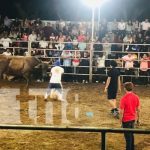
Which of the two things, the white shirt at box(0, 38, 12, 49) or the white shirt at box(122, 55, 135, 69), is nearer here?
the white shirt at box(122, 55, 135, 69)

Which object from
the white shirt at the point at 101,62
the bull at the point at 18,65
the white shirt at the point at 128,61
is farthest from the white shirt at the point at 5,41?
the white shirt at the point at 128,61

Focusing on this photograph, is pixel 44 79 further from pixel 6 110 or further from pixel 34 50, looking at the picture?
pixel 6 110

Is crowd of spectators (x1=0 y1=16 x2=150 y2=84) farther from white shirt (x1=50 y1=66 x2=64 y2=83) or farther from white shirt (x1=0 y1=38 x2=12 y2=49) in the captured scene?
white shirt (x1=50 y1=66 x2=64 y2=83)

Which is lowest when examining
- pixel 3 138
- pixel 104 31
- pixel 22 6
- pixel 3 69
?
pixel 3 138

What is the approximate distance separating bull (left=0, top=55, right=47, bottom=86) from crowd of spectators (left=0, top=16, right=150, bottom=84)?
137cm

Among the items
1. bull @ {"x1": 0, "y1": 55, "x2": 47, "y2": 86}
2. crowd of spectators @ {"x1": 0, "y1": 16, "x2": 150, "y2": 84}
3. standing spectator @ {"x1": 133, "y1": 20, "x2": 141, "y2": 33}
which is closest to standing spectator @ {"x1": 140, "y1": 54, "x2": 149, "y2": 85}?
crowd of spectators @ {"x1": 0, "y1": 16, "x2": 150, "y2": 84}

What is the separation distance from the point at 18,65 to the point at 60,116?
6112 mm

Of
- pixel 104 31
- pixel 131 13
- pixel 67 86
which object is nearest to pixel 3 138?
pixel 67 86

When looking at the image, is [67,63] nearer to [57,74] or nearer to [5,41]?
[5,41]

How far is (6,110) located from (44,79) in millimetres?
6224

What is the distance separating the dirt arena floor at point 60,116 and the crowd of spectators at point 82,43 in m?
1.17

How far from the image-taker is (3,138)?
331 inches

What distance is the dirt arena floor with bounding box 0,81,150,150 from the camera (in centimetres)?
806

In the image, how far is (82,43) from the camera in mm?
17734
